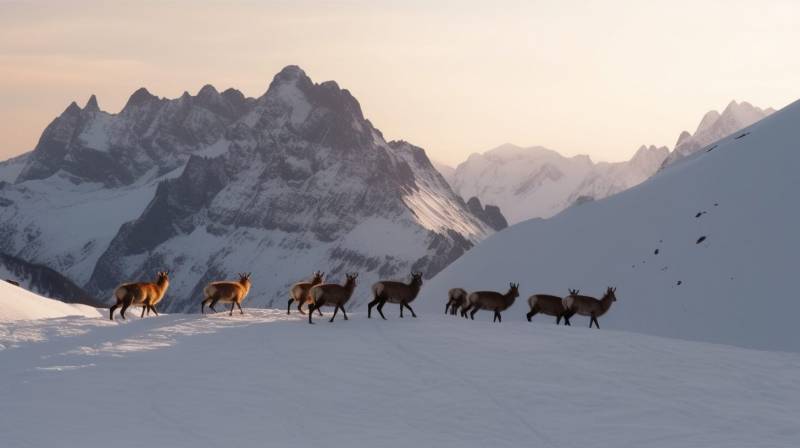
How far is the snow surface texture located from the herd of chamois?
16.1 metres

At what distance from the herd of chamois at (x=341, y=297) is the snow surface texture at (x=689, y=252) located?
16.1m

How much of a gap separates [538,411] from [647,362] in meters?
6.37

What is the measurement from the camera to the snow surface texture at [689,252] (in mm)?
53375

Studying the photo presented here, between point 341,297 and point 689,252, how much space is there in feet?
124

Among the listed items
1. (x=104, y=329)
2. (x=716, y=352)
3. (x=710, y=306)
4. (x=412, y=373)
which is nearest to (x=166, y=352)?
(x=104, y=329)

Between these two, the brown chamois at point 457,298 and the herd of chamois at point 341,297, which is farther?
the brown chamois at point 457,298

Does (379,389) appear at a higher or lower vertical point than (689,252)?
lower

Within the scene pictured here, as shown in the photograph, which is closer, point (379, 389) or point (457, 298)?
point (379, 389)

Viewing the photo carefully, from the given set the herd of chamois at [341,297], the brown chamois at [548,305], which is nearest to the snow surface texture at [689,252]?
the brown chamois at [548,305]

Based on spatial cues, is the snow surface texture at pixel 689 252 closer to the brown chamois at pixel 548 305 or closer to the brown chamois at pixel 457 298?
the brown chamois at pixel 548 305

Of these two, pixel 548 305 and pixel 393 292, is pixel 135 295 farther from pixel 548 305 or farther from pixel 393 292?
Answer: pixel 548 305

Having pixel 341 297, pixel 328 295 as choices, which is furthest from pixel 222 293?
pixel 341 297

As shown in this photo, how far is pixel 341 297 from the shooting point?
105 feet

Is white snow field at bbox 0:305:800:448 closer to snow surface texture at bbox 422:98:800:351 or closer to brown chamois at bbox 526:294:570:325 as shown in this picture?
brown chamois at bbox 526:294:570:325
